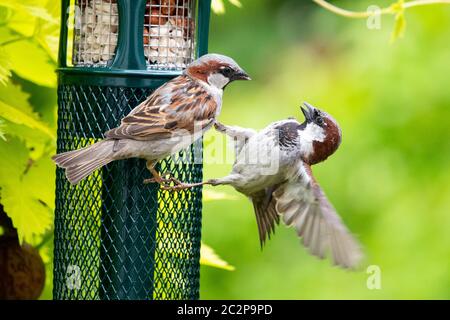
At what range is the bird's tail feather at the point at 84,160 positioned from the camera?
156 inches

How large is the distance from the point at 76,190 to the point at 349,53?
116 inches

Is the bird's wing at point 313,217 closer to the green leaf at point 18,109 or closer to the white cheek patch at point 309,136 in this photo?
the white cheek patch at point 309,136

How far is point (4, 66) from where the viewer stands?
390 cm

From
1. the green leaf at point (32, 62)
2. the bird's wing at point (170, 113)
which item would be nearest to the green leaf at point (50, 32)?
the green leaf at point (32, 62)

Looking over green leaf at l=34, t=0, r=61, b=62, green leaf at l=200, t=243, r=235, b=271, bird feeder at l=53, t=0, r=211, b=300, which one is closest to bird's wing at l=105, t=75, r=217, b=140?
bird feeder at l=53, t=0, r=211, b=300

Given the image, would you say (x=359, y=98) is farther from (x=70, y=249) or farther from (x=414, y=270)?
(x=70, y=249)

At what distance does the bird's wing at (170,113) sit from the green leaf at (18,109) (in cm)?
32

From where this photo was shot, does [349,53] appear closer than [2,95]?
No

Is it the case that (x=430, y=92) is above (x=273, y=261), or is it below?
above

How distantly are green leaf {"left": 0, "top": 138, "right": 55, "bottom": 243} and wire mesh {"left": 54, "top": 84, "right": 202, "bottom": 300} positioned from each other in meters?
0.17

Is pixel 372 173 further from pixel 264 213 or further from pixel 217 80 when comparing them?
pixel 217 80

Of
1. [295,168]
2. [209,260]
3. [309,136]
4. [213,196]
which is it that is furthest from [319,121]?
[209,260]
